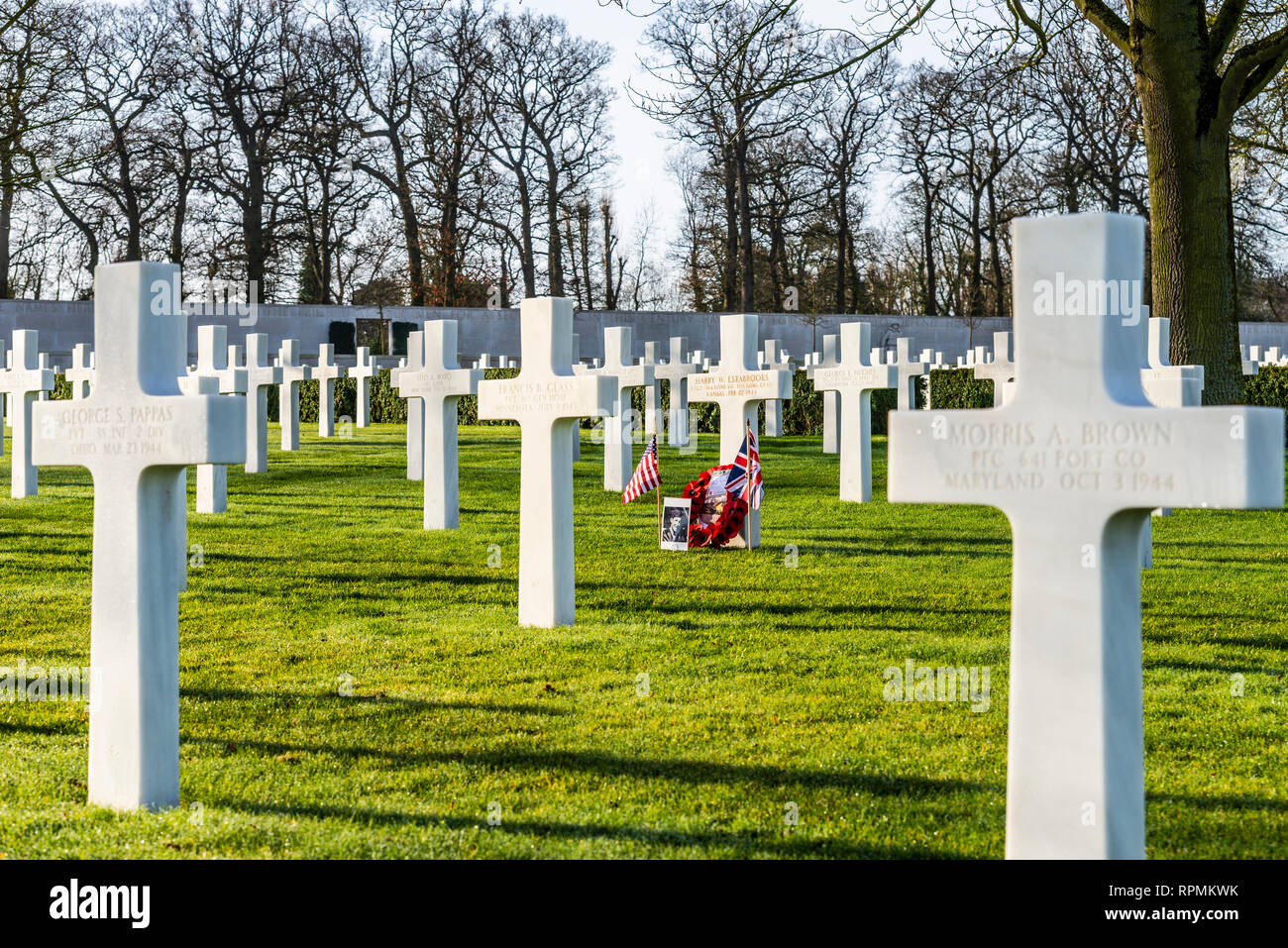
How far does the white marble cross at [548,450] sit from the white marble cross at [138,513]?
10.6ft

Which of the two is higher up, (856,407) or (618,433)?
(856,407)

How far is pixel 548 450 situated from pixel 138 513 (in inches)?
138

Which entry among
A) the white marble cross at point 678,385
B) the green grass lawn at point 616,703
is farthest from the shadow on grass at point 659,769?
the white marble cross at point 678,385

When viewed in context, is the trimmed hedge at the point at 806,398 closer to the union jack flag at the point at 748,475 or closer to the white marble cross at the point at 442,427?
the white marble cross at the point at 442,427

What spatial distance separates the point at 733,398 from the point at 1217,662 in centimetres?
514

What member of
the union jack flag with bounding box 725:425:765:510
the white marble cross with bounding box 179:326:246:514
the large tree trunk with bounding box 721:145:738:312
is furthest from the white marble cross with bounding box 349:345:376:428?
the large tree trunk with bounding box 721:145:738:312

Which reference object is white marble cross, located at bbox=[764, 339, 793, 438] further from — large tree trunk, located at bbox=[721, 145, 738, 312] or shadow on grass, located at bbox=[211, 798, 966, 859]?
shadow on grass, located at bbox=[211, 798, 966, 859]

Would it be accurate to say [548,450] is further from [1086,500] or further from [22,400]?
[22,400]

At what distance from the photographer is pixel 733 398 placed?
11000 millimetres

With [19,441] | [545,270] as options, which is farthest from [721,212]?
[19,441]

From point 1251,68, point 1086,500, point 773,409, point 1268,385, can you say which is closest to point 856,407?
point 1251,68

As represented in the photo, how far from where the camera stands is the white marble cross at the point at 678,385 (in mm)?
18828

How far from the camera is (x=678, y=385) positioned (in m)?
19.4
